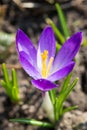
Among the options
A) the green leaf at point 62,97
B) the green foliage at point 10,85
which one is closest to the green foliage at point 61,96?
the green leaf at point 62,97

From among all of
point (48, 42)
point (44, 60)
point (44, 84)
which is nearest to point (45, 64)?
point (44, 60)

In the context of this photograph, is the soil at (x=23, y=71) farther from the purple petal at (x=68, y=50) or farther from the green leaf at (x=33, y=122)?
the purple petal at (x=68, y=50)

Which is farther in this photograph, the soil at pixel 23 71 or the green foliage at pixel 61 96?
the soil at pixel 23 71

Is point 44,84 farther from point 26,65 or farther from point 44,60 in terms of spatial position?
point 44,60

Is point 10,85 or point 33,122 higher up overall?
point 10,85

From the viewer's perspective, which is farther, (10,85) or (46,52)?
(10,85)
